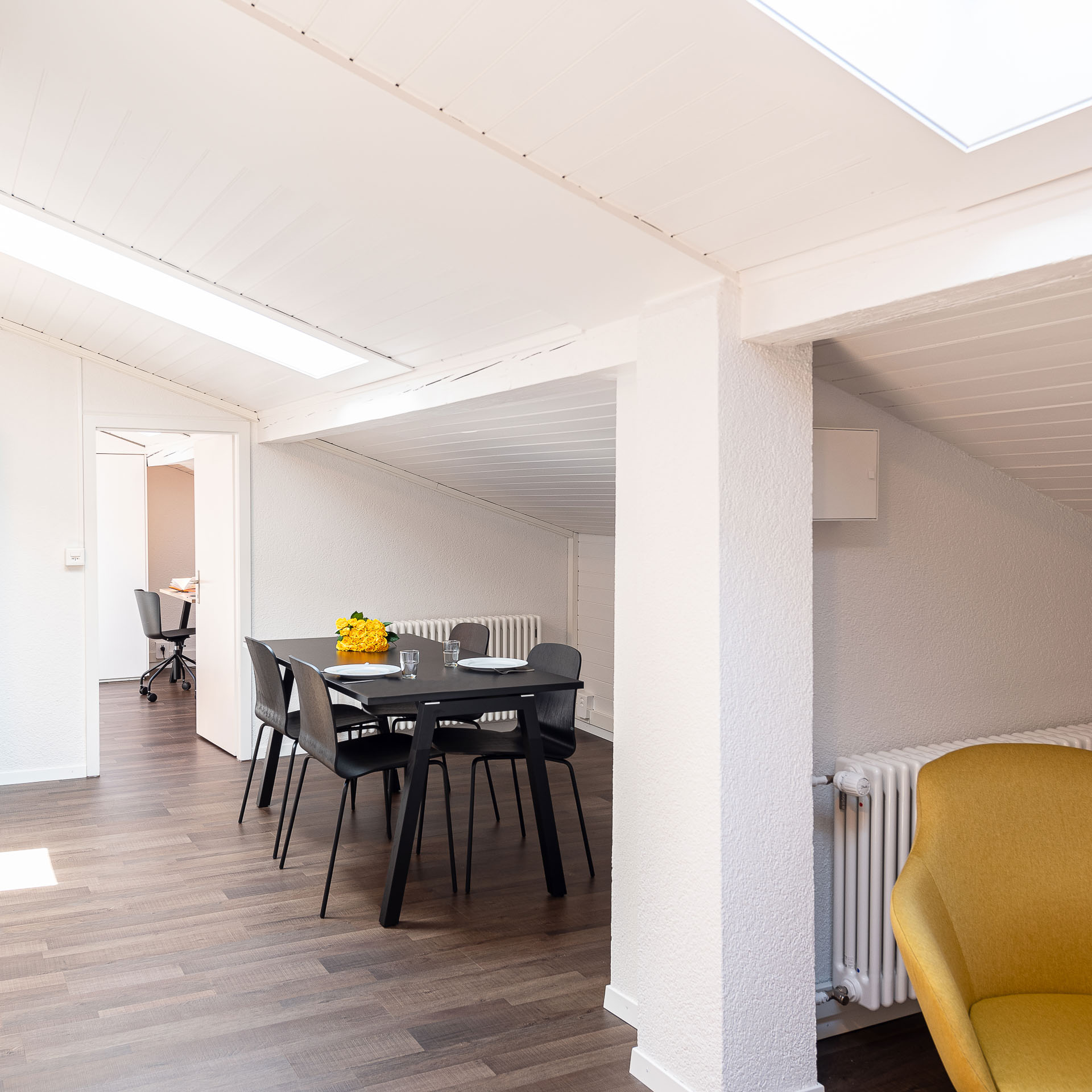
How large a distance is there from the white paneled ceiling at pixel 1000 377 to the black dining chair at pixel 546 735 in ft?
6.09

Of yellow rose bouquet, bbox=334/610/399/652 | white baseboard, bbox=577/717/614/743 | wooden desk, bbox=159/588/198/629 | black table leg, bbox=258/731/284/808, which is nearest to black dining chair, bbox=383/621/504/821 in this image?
yellow rose bouquet, bbox=334/610/399/652

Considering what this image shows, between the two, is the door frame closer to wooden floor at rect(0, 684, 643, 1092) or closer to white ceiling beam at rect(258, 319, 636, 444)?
white ceiling beam at rect(258, 319, 636, 444)

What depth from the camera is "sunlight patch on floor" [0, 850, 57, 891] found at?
12.1 ft

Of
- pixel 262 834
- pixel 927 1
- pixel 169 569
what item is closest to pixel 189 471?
pixel 169 569

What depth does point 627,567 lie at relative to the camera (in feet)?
8.59

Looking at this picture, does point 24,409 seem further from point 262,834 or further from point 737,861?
point 737,861

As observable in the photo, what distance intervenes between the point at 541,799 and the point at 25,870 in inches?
81.9

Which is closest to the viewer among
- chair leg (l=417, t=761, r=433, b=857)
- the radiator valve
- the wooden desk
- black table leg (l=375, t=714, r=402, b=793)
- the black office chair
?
the radiator valve

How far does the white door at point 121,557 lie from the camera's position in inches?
332

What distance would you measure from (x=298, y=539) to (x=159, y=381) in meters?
1.21

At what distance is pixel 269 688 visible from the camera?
439cm

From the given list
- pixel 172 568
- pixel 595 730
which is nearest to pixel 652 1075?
pixel 595 730

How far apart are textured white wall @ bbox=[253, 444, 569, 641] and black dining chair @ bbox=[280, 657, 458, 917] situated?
6.46 feet

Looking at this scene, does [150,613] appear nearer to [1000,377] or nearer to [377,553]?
[377,553]
